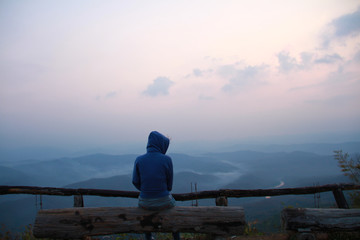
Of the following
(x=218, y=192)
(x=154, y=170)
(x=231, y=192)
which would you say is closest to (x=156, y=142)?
(x=154, y=170)

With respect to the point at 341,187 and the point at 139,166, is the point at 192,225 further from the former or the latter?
the point at 341,187

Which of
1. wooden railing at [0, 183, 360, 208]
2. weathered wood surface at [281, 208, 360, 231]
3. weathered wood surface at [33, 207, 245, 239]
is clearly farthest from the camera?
wooden railing at [0, 183, 360, 208]

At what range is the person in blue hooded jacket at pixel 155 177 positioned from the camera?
3486mm

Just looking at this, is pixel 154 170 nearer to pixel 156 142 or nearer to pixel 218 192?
pixel 156 142

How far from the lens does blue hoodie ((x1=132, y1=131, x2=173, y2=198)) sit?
349 cm

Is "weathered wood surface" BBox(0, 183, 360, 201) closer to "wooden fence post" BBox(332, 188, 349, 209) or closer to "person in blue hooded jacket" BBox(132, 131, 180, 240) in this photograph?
"wooden fence post" BBox(332, 188, 349, 209)

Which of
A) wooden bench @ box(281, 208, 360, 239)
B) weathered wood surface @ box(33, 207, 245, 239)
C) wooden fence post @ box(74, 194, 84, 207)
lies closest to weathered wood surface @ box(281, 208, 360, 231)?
wooden bench @ box(281, 208, 360, 239)

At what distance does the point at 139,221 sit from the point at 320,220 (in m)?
3.00

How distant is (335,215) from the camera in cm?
362

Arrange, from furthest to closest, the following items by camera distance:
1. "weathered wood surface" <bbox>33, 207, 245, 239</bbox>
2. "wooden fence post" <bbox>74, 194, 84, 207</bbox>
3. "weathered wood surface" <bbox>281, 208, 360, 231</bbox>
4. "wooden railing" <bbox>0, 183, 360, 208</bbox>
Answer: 1. "wooden fence post" <bbox>74, 194, 84, 207</bbox>
2. "wooden railing" <bbox>0, 183, 360, 208</bbox>
3. "weathered wood surface" <bbox>281, 208, 360, 231</bbox>
4. "weathered wood surface" <bbox>33, 207, 245, 239</bbox>

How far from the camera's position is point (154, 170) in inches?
138

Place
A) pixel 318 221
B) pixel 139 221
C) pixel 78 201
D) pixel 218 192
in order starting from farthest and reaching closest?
pixel 78 201
pixel 218 192
pixel 318 221
pixel 139 221

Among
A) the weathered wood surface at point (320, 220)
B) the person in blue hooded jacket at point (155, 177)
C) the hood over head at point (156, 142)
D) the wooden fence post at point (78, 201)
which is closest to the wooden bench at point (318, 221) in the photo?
the weathered wood surface at point (320, 220)

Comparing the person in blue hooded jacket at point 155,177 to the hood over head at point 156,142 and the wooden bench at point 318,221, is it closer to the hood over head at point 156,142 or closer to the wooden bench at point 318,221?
the hood over head at point 156,142
